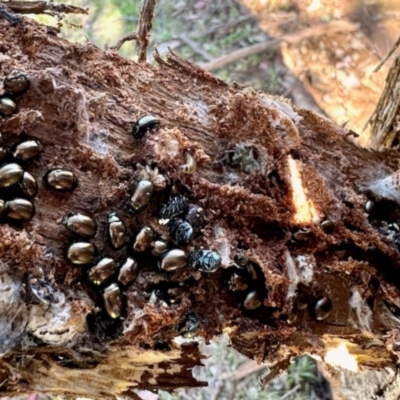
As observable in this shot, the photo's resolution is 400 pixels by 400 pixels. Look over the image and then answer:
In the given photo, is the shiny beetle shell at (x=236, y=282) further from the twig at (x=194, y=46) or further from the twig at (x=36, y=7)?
the twig at (x=194, y=46)

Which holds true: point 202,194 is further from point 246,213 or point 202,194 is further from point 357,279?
point 357,279

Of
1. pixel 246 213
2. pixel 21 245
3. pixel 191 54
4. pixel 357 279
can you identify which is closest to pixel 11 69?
pixel 21 245

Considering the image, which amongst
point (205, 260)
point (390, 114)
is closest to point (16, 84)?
point (205, 260)

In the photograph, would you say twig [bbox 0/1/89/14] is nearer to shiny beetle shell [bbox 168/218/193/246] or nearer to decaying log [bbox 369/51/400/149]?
shiny beetle shell [bbox 168/218/193/246]

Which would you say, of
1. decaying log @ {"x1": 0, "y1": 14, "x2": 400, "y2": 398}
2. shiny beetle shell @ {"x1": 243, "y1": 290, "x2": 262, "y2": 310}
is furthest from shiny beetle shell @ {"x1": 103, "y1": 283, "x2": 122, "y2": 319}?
shiny beetle shell @ {"x1": 243, "y1": 290, "x2": 262, "y2": 310}

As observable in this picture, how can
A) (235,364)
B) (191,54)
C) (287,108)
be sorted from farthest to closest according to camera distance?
(191,54)
(235,364)
(287,108)

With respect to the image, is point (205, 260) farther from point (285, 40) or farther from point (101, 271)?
point (285, 40)

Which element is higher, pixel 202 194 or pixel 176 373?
pixel 202 194
